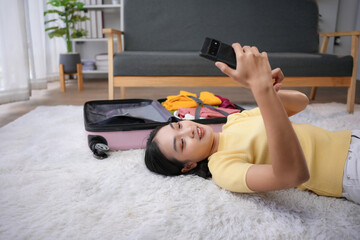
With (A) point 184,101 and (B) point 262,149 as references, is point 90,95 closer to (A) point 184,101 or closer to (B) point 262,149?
(A) point 184,101

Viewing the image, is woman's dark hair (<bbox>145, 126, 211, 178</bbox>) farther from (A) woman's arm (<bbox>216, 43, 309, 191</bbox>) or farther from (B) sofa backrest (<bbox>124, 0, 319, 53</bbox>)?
(B) sofa backrest (<bbox>124, 0, 319, 53</bbox>)

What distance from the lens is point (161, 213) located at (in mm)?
823

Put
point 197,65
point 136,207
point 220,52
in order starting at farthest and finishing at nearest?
1. point 197,65
2. point 136,207
3. point 220,52

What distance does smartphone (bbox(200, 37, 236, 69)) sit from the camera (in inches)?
27.9

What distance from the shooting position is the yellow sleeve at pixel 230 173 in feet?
2.69

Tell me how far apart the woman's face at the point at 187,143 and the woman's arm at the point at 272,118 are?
292 mm

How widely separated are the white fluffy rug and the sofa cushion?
93cm

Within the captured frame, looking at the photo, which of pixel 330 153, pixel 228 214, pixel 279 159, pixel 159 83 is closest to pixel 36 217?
pixel 228 214

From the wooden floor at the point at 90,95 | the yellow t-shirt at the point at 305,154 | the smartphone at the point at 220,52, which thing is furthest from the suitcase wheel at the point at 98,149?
the wooden floor at the point at 90,95

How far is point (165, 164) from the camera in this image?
1.01 m

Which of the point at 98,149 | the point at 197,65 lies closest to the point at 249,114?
the point at 98,149

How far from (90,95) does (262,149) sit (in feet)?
7.32

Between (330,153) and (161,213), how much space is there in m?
0.54

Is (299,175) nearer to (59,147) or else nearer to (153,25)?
(59,147)
